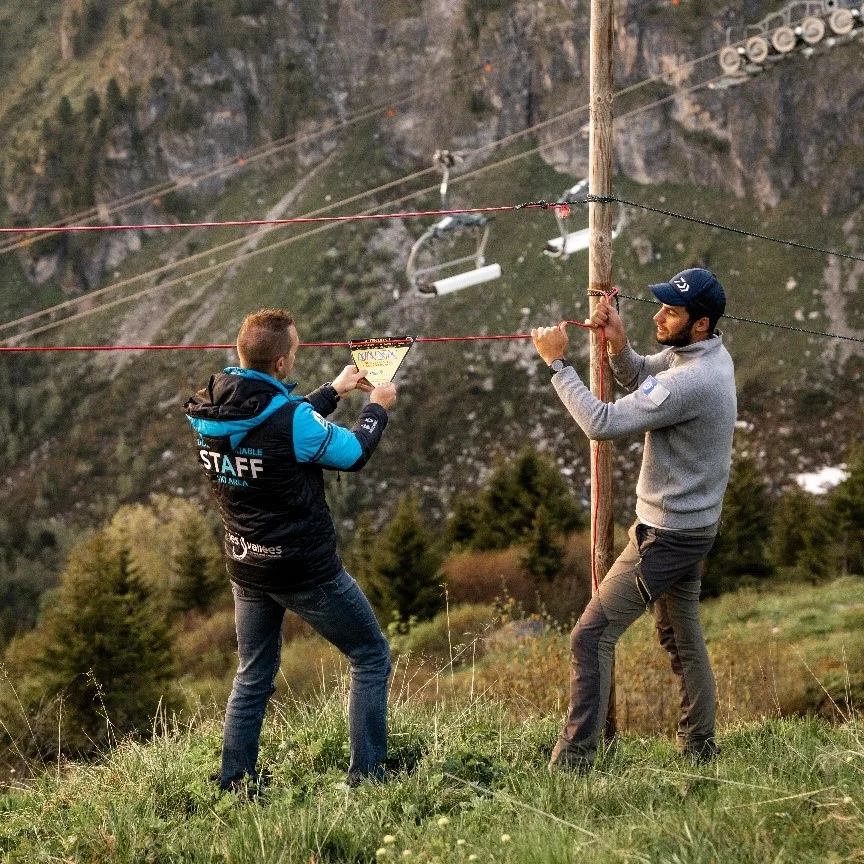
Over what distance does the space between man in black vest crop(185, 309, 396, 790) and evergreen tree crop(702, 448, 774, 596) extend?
79.4 ft

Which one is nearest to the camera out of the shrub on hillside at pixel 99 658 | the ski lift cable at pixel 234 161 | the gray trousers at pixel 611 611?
the gray trousers at pixel 611 611

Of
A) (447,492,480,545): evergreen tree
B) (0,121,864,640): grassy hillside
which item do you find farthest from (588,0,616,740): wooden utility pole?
(0,121,864,640): grassy hillside

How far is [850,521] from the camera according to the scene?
28.0 meters

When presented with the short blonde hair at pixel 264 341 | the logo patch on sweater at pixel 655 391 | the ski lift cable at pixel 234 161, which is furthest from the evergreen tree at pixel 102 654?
the ski lift cable at pixel 234 161

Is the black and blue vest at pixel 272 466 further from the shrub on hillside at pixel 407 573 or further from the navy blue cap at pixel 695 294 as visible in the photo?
the shrub on hillside at pixel 407 573

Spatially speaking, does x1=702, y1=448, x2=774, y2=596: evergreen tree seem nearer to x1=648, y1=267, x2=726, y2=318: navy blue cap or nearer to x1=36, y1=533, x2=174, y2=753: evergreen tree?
x1=36, y1=533, x2=174, y2=753: evergreen tree

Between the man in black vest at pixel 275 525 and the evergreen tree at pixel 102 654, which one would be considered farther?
the evergreen tree at pixel 102 654

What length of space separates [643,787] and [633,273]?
63.1 m

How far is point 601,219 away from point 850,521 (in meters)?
24.8

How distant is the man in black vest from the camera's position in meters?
4.41

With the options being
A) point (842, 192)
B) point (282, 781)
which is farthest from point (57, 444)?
point (282, 781)

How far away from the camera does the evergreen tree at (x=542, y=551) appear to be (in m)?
28.5

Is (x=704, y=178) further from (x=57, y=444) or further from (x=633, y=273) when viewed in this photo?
(x=57, y=444)

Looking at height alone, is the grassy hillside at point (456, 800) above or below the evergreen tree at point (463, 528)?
above
